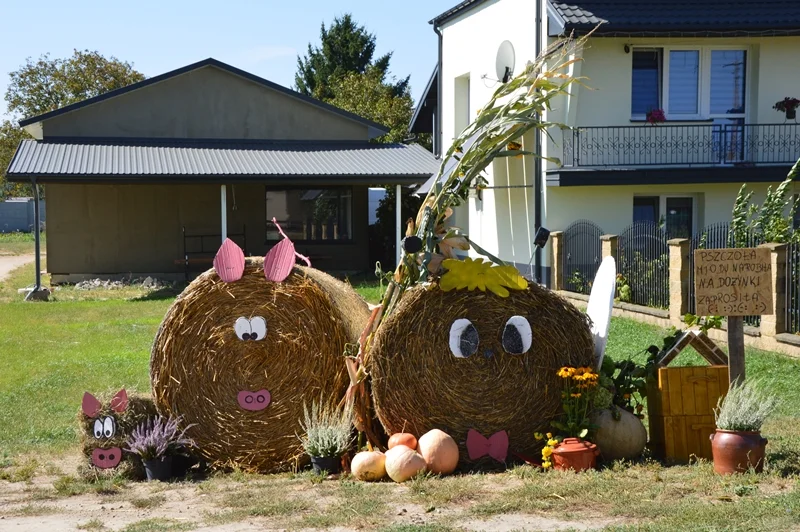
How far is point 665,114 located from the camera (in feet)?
68.2

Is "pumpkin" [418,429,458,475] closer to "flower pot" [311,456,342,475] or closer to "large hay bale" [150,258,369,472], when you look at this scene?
"flower pot" [311,456,342,475]

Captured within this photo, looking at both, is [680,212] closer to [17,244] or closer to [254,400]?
[254,400]

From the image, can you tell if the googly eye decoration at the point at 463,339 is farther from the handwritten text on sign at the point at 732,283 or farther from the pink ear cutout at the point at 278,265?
the handwritten text on sign at the point at 732,283

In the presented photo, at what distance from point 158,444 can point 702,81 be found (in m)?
16.7

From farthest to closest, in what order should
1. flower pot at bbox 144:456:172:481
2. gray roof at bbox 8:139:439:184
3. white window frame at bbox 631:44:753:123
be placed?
gray roof at bbox 8:139:439:184 → white window frame at bbox 631:44:753:123 → flower pot at bbox 144:456:172:481

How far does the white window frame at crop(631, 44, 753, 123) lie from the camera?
67.9 feet

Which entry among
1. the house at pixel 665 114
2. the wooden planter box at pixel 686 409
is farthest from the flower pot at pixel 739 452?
the house at pixel 665 114

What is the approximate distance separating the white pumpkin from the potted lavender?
299 centimetres

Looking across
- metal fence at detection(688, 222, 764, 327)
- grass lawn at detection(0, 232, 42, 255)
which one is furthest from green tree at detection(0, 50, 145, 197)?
metal fence at detection(688, 222, 764, 327)

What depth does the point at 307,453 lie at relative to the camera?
7324 mm

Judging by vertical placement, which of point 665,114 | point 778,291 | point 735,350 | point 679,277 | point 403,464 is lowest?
point 403,464

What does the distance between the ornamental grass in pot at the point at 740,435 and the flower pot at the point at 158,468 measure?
382 centimetres

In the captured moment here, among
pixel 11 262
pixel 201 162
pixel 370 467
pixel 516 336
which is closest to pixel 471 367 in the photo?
pixel 516 336

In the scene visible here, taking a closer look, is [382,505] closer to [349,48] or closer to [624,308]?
[624,308]
